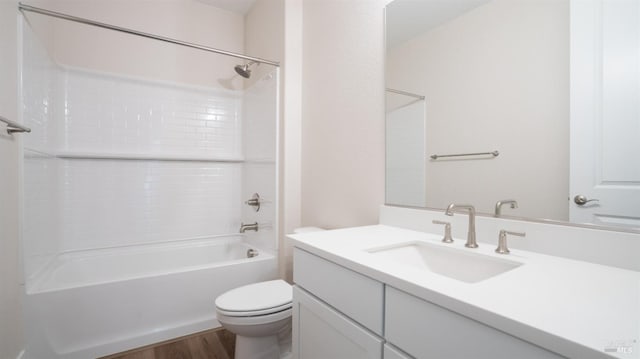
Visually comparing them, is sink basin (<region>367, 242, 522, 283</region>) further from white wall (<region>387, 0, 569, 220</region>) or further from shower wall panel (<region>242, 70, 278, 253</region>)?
shower wall panel (<region>242, 70, 278, 253</region>)

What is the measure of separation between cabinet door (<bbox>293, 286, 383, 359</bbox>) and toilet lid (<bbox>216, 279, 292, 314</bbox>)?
0.33 metres

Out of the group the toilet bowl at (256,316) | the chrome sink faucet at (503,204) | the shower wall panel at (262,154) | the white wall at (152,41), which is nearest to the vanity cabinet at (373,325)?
the toilet bowl at (256,316)

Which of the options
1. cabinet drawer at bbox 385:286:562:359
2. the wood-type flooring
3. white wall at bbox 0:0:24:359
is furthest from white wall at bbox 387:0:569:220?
white wall at bbox 0:0:24:359

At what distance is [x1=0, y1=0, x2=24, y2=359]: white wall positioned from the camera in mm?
1267

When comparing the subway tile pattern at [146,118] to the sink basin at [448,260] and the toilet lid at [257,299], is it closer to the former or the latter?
the toilet lid at [257,299]

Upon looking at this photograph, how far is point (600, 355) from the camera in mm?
393

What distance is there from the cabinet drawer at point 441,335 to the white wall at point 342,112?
2.73 feet

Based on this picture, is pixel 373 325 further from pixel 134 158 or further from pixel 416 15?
pixel 134 158

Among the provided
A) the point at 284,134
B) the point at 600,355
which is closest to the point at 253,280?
the point at 284,134

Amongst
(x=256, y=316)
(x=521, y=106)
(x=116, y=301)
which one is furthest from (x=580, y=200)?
(x=116, y=301)

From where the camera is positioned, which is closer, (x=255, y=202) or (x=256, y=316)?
(x=256, y=316)

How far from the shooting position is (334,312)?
91cm

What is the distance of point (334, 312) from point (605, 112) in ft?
3.24

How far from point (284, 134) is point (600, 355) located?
1949 mm
